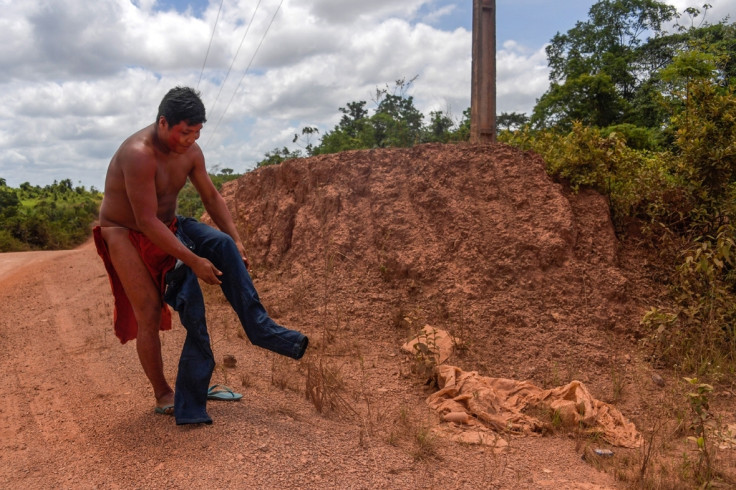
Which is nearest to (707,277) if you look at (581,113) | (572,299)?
(572,299)

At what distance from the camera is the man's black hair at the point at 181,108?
10.3ft

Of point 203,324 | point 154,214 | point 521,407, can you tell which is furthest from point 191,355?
point 521,407

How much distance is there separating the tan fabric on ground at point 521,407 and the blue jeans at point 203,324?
1.29 meters

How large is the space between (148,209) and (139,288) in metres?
0.45

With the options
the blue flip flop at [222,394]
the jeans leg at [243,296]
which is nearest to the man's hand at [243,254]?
the jeans leg at [243,296]

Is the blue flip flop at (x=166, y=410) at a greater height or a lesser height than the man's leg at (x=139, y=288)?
lesser

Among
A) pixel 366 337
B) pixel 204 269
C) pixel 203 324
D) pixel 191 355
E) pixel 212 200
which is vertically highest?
pixel 212 200

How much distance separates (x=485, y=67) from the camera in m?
6.46

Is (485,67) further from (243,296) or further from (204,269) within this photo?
(204,269)

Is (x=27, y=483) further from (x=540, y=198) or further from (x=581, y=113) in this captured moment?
(x=581, y=113)

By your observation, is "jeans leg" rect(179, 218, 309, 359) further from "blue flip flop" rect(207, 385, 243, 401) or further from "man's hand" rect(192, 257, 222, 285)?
"blue flip flop" rect(207, 385, 243, 401)

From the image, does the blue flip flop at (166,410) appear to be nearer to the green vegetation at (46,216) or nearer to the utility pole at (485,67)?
the utility pole at (485,67)

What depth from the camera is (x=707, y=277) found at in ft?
16.5

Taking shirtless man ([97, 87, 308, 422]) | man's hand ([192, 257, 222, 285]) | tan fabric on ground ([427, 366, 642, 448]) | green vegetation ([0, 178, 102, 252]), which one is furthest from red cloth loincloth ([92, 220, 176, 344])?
green vegetation ([0, 178, 102, 252])
